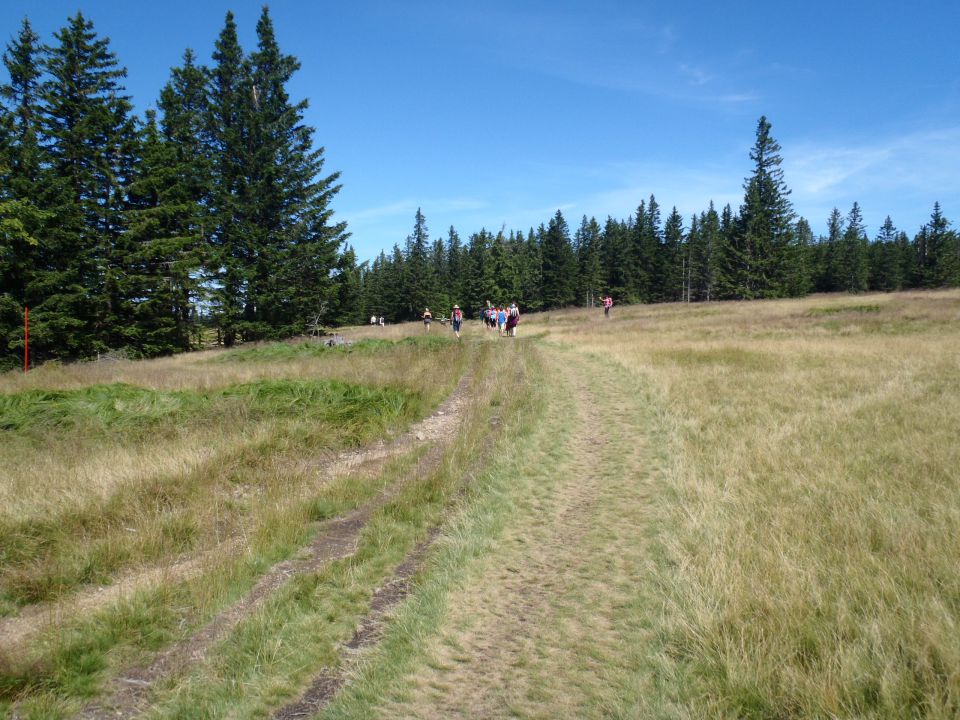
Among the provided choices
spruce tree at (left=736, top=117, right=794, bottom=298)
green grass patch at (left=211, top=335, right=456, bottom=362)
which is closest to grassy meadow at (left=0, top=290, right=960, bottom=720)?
green grass patch at (left=211, top=335, right=456, bottom=362)

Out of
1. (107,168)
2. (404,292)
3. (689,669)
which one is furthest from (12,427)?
(404,292)

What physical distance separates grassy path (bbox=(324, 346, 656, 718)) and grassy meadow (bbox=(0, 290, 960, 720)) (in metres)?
0.02

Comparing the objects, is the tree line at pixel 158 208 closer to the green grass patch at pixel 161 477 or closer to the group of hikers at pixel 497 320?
the group of hikers at pixel 497 320

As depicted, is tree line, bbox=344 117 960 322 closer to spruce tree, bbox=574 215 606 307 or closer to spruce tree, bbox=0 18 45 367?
spruce tree, bbox=574 215 606 307

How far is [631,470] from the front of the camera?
281 inches

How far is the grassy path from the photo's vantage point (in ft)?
10.2

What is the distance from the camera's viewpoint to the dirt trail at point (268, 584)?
3.31 metres

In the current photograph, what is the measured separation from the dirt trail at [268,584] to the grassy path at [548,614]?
1339mm

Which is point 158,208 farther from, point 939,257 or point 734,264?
point 939,257

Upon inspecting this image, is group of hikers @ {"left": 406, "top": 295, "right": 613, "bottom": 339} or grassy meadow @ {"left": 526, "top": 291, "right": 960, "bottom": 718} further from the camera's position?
group of hikers @ {"left": 406, "top": 295, "right": 613, "bottom": 339}

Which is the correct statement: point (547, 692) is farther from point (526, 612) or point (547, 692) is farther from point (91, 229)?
point (91, 229)

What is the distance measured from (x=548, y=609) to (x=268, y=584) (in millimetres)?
2567

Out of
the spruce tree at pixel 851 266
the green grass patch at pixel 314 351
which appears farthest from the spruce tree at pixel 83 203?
the spruce tree at pixel 851 266

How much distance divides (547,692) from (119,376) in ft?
54.5
